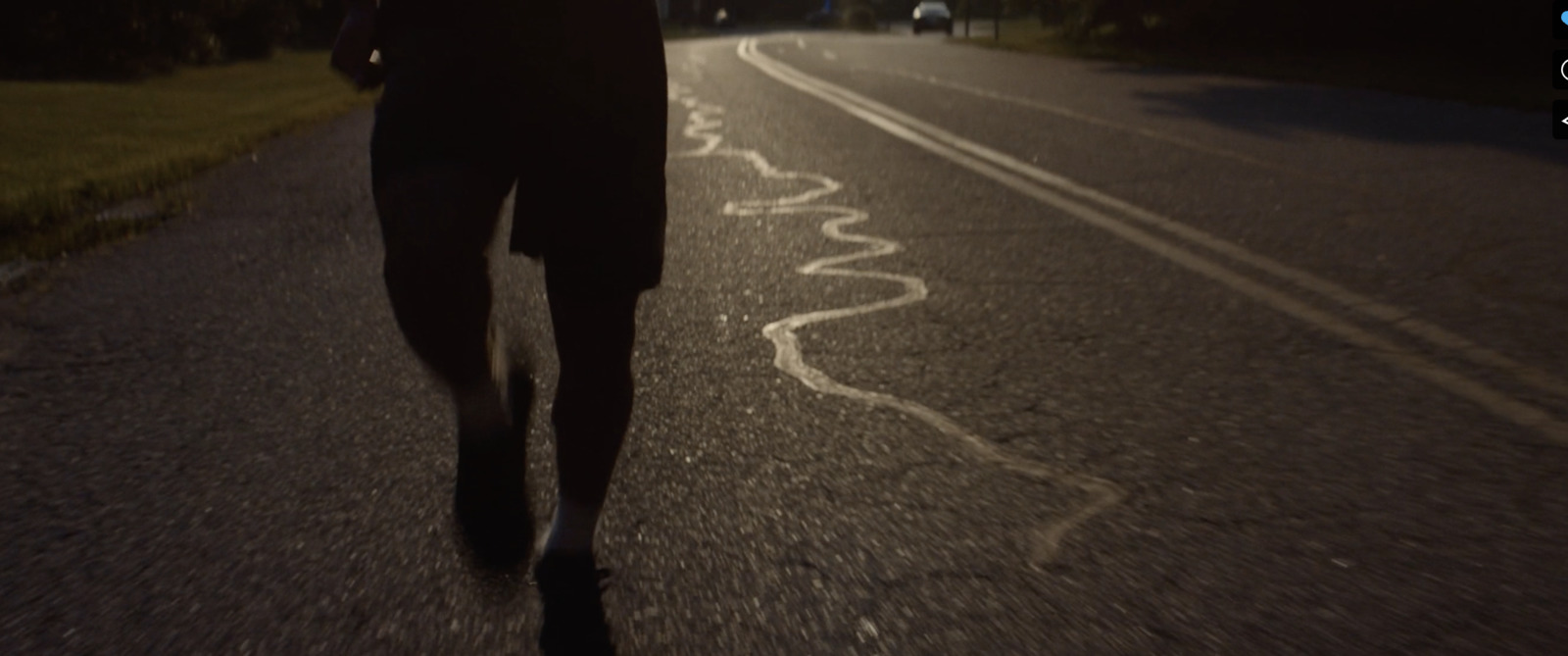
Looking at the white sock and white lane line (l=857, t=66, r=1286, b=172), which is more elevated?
the white sock

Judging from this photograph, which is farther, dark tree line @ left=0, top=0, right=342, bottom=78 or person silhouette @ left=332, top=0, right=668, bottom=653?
dark tree line @ left=0, top=0, right=342, bottom=78

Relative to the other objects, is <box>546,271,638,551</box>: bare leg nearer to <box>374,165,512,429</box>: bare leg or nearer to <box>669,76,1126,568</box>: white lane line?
<box>374,165,512,429</box>: bare leg

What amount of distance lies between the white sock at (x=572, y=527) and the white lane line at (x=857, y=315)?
2.84ft

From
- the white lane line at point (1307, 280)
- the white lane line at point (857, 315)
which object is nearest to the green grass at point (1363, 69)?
the white lane line at point (1307, 280)

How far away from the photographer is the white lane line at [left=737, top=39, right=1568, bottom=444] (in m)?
4.48

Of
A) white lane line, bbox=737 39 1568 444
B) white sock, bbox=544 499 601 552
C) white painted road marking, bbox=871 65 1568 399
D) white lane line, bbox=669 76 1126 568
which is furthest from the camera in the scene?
white painted road marking, bbox=871 65 1568 399

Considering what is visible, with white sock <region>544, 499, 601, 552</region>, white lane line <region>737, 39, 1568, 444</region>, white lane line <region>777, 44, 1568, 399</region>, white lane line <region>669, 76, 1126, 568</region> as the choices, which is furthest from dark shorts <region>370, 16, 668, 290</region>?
white lane line <region>777, 44, 1568, 399</region>

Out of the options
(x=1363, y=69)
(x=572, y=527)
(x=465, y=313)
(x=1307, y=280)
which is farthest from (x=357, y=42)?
(x=1363, y=69)

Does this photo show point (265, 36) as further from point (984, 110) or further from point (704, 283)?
point (704, 283)

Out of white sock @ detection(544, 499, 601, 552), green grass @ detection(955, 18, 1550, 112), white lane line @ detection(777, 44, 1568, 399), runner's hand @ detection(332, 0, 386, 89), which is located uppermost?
runner's hand @ detection(332, 0, 386, 89)

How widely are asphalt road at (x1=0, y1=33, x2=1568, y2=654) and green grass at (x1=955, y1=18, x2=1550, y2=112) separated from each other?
329 inches

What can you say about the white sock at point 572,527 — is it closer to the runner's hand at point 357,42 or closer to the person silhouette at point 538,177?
the person silhouette at point 538,177

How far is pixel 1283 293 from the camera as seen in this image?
5918 mm

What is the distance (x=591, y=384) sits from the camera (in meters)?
2.98
